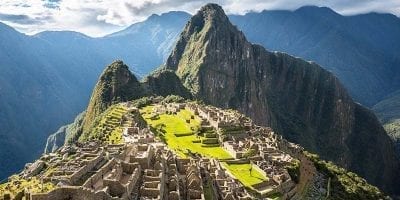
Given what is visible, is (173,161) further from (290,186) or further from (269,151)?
(269,151)

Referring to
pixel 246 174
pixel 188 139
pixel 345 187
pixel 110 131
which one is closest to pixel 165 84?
pixel 110 131

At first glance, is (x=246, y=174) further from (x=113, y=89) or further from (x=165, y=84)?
(x=165, y=84)

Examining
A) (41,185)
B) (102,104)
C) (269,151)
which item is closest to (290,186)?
(269,151)

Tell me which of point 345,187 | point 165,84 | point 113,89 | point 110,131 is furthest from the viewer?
point 165,84

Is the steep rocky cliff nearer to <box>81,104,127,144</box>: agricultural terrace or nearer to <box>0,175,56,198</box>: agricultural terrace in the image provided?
<box>81,104,127,144</box>: agricultural terrace

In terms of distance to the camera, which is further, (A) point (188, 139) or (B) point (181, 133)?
(B) point (181, 133)

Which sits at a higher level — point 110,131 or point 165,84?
point 165,84

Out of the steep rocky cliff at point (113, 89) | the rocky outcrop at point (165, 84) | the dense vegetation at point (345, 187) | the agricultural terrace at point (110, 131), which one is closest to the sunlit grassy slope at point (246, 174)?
the dense vegetation at point (345, 187)
